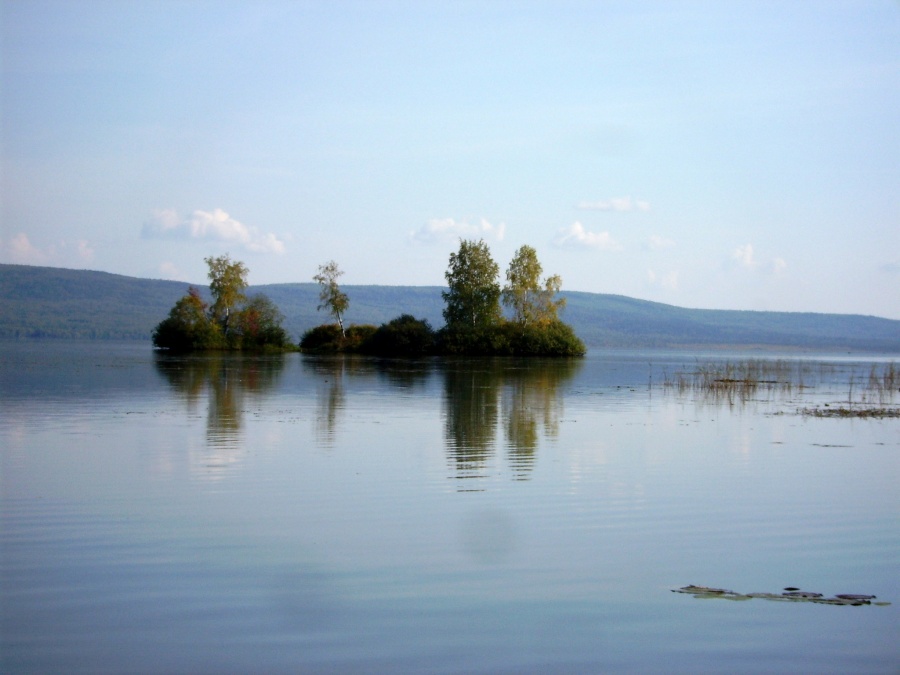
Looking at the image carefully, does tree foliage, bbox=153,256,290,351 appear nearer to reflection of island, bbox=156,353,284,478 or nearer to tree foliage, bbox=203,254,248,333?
tree foliage, bbox=203,254,248,333

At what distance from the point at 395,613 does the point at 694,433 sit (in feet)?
48.5

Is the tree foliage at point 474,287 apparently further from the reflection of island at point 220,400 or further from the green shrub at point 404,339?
the reflection of island at point 220,400

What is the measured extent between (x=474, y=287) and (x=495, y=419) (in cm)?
6447

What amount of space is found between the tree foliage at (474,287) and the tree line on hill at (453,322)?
0.09 m

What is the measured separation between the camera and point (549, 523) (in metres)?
11.0

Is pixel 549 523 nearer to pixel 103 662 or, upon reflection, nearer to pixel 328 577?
pixel 328 577

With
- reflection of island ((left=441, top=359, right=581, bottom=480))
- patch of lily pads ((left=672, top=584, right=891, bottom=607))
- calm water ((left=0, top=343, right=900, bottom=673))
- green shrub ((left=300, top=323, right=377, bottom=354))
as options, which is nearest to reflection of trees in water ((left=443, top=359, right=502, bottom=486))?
reflection of island ((left=441, top=359, right=581, bottom=480))

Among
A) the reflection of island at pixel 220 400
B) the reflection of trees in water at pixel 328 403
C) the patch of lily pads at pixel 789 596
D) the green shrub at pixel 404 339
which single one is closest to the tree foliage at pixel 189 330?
the green shrub at pixel 404 339

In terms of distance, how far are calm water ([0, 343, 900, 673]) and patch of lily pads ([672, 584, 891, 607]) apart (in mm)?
118

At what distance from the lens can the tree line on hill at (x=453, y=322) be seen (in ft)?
285

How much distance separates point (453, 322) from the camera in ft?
290

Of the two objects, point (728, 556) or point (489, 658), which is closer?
point (489, 658)

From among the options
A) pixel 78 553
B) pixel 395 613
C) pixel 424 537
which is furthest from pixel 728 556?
pixel 78 553

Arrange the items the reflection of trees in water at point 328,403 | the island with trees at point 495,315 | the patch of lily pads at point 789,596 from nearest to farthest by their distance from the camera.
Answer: the patch of lily pads at point 789,596, the reflection of trees in water at point 328,403, the island with trees at point 495,315
